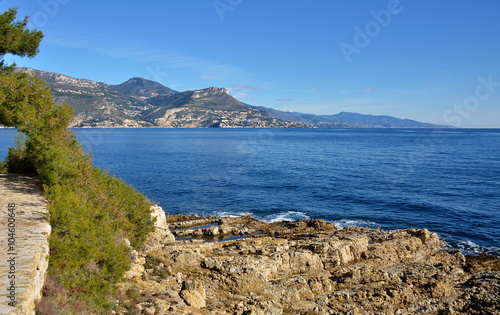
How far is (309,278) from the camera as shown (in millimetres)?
20516

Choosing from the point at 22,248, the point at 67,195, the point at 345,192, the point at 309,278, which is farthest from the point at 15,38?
the point at 345,192

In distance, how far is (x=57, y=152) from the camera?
15430 mm

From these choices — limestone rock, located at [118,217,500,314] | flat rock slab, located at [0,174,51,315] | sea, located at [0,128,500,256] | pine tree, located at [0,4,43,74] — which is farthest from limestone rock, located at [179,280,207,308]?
sea, located at [0,128,500,256]

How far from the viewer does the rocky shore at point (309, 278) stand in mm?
15891

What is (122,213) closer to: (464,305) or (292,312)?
(292,312)

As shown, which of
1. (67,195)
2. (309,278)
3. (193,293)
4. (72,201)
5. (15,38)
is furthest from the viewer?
(309,278)

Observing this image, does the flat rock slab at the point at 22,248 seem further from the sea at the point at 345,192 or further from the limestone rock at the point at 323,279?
the sea at the point at 345,192

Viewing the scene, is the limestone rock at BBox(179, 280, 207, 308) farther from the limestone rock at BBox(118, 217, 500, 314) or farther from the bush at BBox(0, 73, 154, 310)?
the bush at BBox(0, 73, 154, 310)

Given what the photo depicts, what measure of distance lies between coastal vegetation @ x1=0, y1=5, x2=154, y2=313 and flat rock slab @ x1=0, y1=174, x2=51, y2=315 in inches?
20.0

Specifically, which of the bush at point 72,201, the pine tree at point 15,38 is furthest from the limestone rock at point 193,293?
the pine tree at point 15,38

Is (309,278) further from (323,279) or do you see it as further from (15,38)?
(15,38)

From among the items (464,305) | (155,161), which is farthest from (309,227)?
(155,161)

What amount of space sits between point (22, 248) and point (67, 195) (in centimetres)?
414

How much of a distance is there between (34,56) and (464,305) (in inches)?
1207
